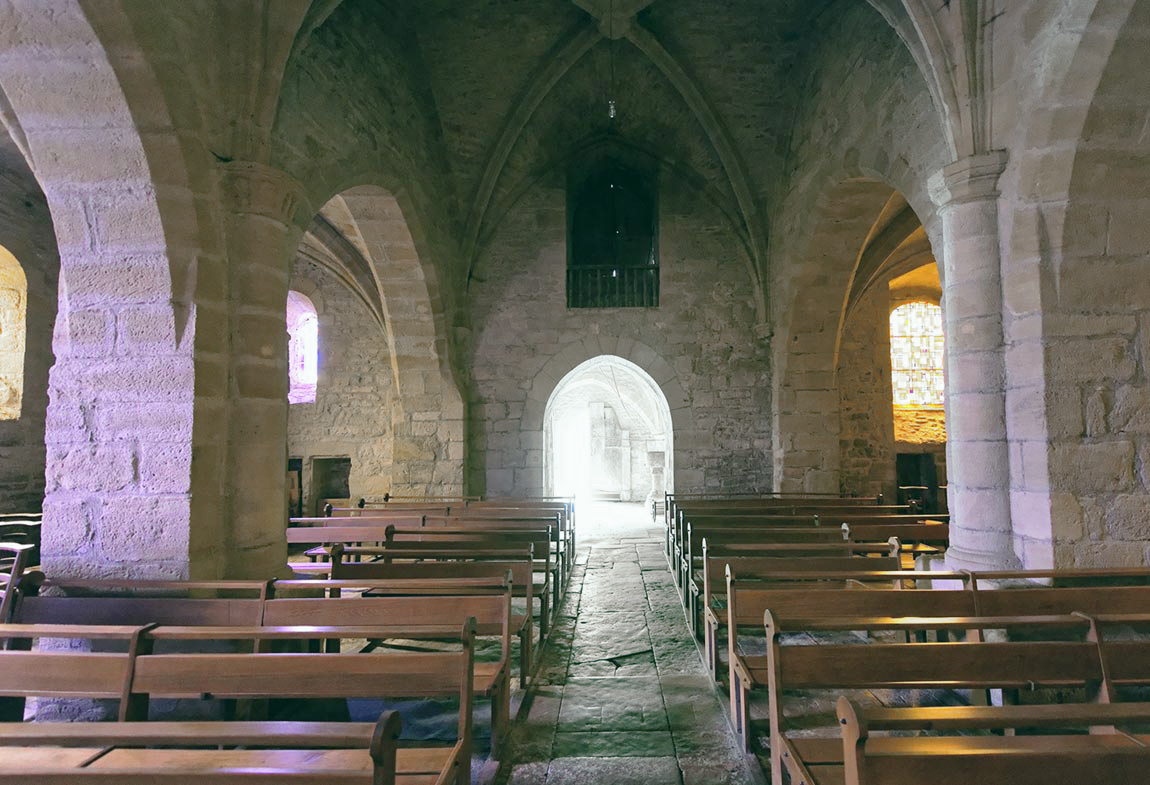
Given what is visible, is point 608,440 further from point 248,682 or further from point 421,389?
point 248,682

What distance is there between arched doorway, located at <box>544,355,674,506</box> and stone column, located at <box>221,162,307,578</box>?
9185 mm

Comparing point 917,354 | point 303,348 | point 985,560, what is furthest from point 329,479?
point 917,354

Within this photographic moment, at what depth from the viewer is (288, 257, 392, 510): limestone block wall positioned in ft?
40.8

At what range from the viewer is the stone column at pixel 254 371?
12.8 feet

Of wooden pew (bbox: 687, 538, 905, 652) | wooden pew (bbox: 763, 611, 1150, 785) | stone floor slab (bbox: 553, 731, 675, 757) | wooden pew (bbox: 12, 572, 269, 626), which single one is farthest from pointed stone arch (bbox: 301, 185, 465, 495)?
wooden pew (bbox: 763, 611, 1150, 785)

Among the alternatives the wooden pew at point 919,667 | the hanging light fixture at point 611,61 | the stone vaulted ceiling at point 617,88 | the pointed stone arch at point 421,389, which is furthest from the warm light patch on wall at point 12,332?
→ the wooden pew at point 919,667

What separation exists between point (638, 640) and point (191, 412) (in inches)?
130

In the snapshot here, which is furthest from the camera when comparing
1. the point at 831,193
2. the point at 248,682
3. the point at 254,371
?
the point at 831,193

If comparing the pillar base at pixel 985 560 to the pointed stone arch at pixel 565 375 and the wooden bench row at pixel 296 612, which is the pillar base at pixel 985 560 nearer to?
the wooden bench row at pixel 296 612

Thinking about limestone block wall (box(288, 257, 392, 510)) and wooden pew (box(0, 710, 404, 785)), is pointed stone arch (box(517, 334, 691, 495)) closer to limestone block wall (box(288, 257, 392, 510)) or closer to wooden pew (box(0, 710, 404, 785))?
limestone block wall (box(288, 257, 392, 510))

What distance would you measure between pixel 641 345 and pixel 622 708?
719cm

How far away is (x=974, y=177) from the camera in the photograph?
394cm

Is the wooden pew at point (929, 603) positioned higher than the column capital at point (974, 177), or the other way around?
the column capital at point (974, 177)

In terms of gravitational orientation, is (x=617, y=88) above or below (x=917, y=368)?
above
